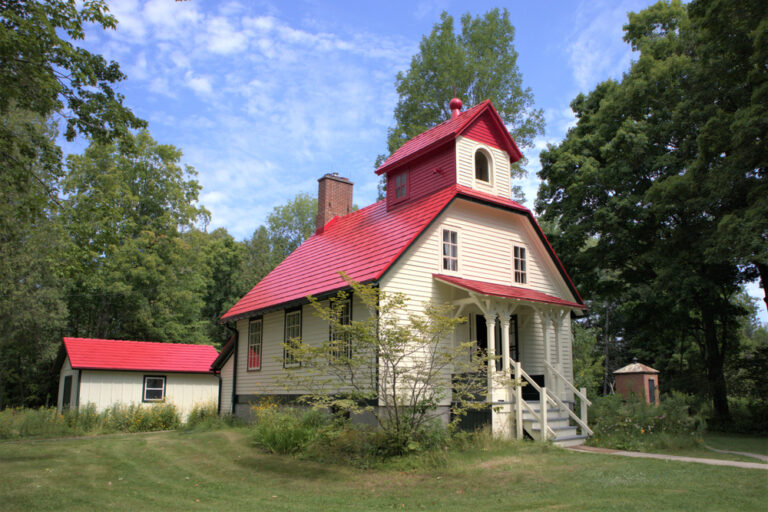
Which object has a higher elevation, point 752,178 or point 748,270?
point 752,178

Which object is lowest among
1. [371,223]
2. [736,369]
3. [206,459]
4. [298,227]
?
[206,459]

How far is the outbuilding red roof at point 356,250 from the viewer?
1484 cm

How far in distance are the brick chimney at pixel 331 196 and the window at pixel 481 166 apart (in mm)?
6803

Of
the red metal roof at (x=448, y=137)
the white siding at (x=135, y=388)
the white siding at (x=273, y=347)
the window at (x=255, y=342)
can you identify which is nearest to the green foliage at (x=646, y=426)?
the white siding at (x=273, y=347)

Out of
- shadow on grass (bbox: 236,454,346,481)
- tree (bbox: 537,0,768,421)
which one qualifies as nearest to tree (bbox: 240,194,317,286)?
tree (bbox: 537,0,768,421)

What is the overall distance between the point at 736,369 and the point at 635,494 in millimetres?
17278

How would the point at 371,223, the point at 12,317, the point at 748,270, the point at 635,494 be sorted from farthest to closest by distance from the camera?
the point at 12,317 → the point at 748,270 → the point at 371,223 → the point at 635,494

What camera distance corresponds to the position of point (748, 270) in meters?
20.5

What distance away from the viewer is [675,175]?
19312 mm

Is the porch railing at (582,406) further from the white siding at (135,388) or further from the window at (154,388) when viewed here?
the window at (154,388)

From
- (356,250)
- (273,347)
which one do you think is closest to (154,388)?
(273,347)

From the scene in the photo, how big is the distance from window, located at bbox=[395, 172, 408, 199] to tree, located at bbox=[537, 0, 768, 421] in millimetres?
7162

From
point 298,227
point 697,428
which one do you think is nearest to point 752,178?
point 697,428

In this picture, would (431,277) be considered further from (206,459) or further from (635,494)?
(635,494)
